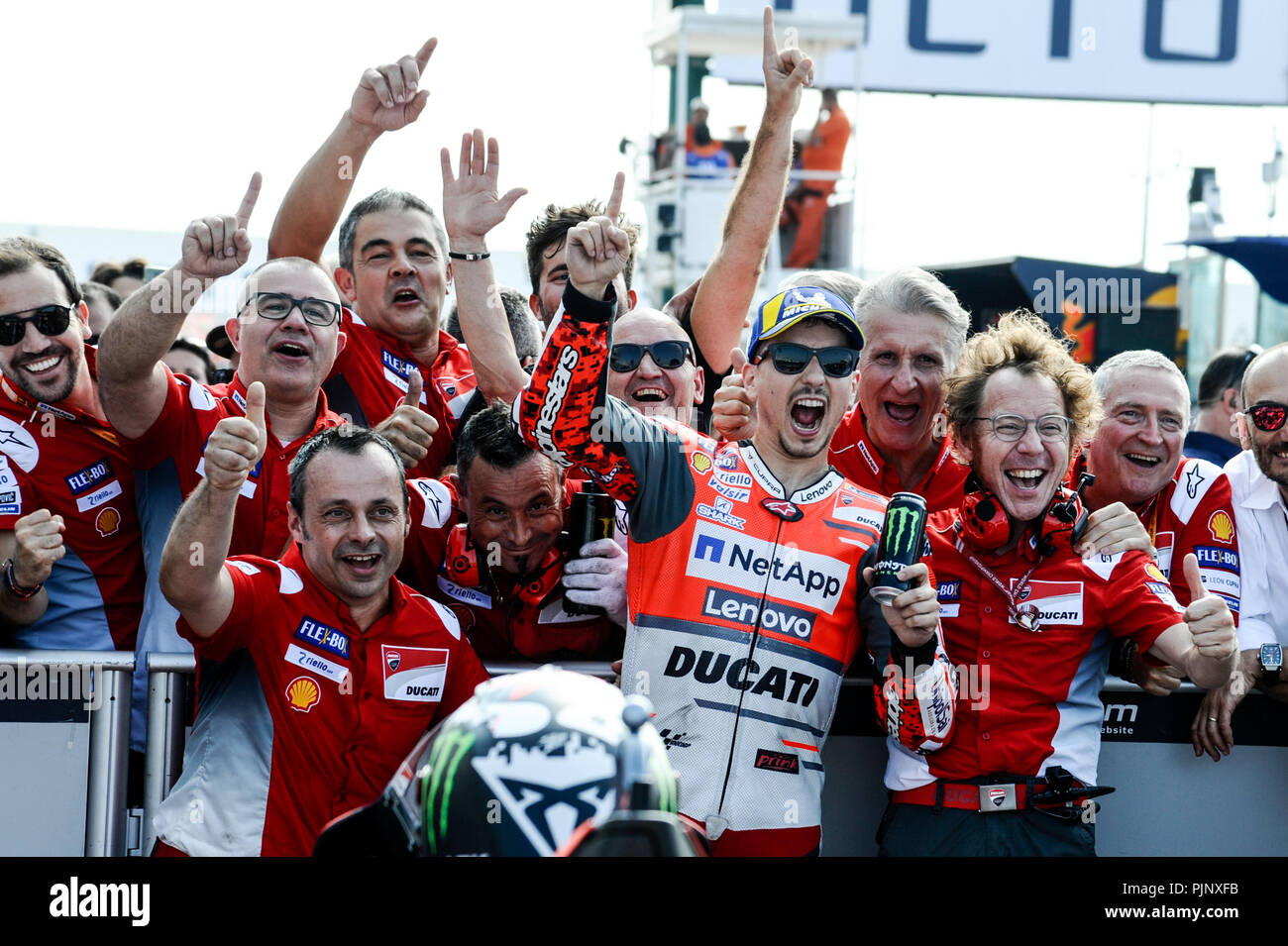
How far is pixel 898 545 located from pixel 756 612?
398mm

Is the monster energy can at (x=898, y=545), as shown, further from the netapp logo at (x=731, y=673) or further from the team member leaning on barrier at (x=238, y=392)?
the team member leaning on barrier at (x=238, y=392)

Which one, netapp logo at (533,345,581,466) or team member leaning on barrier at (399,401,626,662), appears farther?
team member leaning on barrier at (399,401,626,662)

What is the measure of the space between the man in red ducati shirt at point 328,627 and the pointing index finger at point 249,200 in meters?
0.77

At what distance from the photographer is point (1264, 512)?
427cm

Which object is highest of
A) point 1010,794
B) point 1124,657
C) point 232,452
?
point 232,452

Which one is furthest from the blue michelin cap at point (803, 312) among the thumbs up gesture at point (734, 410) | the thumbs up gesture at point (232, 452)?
the thumbs up gesture at point (232, 452)

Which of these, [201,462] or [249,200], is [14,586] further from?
[249,200]

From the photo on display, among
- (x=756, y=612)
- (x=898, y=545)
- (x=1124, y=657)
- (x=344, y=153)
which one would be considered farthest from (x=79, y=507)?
(x=1124, y=657)

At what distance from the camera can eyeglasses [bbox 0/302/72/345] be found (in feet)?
13.7

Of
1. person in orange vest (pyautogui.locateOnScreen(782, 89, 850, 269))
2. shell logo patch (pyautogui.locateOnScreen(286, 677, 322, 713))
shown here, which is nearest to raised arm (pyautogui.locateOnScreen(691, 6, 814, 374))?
shell logo patch (pyautogui.locateOnScreen(286, 677, 322, 713))

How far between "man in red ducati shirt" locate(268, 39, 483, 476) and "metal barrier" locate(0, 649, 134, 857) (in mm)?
1248

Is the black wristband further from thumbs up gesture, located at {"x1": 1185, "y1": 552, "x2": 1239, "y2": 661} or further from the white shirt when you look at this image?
the white shirt
